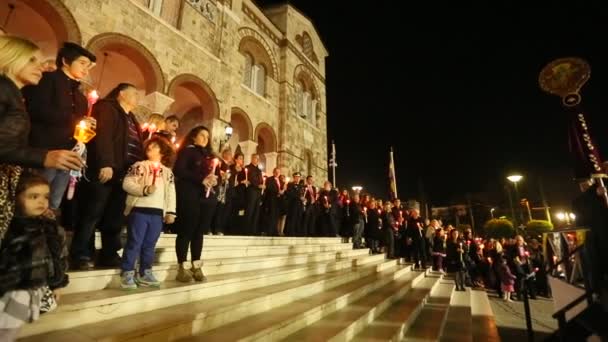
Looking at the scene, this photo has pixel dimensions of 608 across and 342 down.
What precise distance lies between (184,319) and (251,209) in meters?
4.51

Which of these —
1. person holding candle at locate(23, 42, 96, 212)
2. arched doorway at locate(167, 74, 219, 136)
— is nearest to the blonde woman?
person holding candle at locate(23, 42, 96, 212)

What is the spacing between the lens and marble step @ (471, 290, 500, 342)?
4922 millimetres

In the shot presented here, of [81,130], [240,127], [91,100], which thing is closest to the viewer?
[81,130]

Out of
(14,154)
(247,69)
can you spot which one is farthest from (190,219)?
(247,69)

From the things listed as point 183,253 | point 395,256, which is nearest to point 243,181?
point 183,253

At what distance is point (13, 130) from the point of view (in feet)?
5.20

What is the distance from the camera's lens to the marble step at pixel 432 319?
4.02 m

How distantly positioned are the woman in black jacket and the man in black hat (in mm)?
4793

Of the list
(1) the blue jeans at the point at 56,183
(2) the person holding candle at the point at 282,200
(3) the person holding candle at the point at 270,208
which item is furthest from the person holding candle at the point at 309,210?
(1) the blue jeans at the point at 56,183

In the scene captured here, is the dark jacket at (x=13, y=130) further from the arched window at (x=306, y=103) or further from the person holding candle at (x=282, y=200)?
the arched window at (x=306, y=103)

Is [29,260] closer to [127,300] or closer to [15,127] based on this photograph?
[15,127]

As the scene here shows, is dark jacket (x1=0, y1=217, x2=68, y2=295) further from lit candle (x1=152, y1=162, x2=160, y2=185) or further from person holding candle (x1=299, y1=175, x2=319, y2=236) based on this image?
person holding candle (x1=299, y1=175, x2=319, y2=236)

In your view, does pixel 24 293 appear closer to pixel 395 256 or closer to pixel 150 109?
pixel 150 109

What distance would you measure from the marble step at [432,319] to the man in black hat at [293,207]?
379cm
